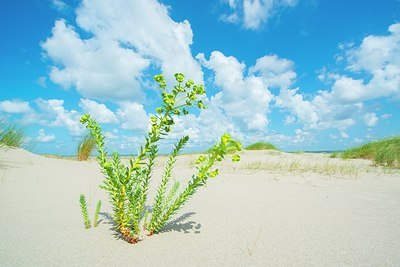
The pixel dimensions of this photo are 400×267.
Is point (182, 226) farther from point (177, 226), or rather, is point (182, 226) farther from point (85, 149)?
point (85, 149)

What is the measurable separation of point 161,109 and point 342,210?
1.99m

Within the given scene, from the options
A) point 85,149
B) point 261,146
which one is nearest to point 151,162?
point 85,149

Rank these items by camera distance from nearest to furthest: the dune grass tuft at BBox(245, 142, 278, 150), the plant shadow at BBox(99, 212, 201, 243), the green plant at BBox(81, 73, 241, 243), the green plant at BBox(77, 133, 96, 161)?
the green plant at BBox(81, 73, 241, 243) → the plant shadow at BBox(99, 212, 201, 243) → the green plant at BBox(77, 133, 96, 161) → the dune grass tuft at BBox(245, 142, 278, 150)

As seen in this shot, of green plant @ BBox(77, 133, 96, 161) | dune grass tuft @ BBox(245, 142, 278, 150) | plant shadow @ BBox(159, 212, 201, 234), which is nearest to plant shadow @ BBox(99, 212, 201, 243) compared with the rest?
plant shadow @ BBox(159, 212, 201, 234)

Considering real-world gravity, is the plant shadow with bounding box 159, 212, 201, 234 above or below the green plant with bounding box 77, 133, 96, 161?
below

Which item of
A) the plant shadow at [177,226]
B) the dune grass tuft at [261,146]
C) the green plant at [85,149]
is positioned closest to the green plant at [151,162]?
the plant shadow at [177,226]

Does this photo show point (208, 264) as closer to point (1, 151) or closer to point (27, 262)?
point (27, 262)

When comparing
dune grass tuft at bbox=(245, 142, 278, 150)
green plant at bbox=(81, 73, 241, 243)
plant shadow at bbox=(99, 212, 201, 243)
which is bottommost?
plant shadow at bbox=(99, 212, 201, 243)

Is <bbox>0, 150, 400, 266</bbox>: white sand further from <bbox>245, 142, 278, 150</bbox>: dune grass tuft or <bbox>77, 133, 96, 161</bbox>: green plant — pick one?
<bbox>245, 142, 278, 150</bbox>: dune grass tuft

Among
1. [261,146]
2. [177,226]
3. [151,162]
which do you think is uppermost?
[261,146]

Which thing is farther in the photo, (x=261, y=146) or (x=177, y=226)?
(x=261, y=146)

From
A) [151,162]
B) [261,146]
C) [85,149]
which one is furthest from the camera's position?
[261,146]

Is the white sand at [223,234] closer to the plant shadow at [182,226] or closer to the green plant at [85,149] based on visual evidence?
the plant shadow at [182,226]

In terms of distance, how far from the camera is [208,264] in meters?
1.48
